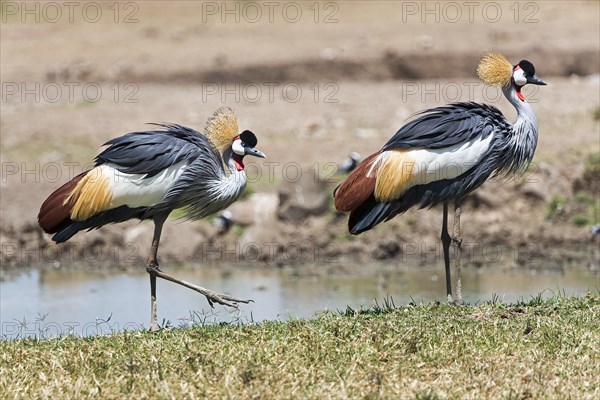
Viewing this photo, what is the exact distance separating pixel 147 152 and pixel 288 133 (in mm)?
8588

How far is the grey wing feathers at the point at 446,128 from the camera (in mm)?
7973

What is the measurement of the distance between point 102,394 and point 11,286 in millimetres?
5541

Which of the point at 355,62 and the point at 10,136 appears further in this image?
the point at 355,62

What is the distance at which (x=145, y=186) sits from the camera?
26.2 feet

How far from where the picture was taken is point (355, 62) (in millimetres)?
21109

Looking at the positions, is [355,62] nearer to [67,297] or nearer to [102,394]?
[67,297]

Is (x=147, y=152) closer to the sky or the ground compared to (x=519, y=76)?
closer to the ground

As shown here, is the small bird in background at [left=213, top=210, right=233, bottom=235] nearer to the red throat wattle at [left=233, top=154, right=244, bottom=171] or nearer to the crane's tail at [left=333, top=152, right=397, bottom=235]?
the red throat wattle at [left=233, top=154, right=244, bottom=171]

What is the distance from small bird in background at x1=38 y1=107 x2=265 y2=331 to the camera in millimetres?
7887

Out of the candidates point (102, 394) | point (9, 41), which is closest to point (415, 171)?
point (102, 394)

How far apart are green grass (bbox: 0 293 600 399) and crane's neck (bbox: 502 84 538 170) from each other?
129cm

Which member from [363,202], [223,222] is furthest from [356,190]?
[223,222]

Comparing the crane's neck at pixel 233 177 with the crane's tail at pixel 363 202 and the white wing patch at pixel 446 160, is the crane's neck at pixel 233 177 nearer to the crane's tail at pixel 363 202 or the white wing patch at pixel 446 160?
the crane's tail at pixel 363 202

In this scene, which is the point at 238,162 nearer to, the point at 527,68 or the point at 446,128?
the point at 446,128
